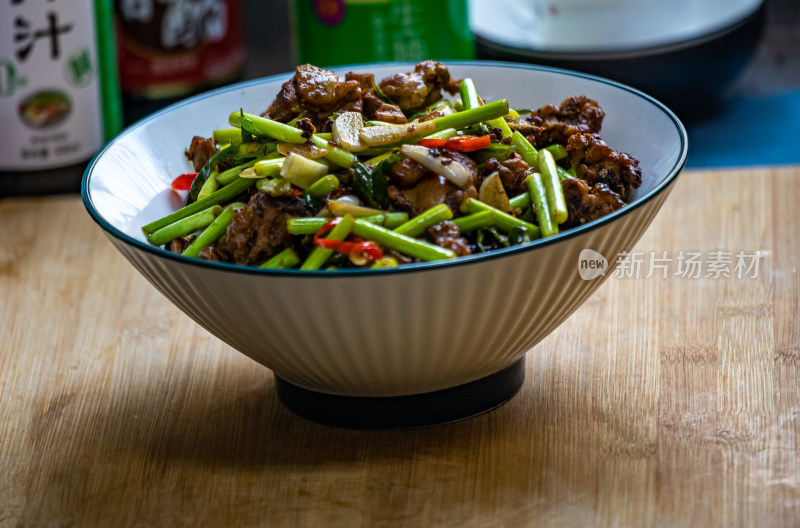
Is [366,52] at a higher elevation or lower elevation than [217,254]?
lower

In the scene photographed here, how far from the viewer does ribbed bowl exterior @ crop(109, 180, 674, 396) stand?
3.97 feet

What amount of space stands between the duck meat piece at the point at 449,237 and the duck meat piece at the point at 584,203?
0.54 feet

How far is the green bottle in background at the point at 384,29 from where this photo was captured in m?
2.60

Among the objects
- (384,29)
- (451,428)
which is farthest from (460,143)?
(384,29)

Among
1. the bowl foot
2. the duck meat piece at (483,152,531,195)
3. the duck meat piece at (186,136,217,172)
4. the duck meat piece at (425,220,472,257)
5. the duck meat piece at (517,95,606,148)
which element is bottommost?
the bowl foot

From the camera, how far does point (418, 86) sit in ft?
5.23

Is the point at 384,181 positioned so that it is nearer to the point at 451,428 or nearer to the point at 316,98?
the point at 316,98

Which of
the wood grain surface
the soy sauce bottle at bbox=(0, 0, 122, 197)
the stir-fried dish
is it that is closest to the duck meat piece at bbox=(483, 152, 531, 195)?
the stir-fried dish

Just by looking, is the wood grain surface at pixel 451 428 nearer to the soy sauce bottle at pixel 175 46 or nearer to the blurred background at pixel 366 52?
the blurred background at pixel 366 52

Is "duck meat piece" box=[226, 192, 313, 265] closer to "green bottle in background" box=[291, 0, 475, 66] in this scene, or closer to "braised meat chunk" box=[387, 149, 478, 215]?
"braised meat chunk" box=[387, 149, 478, 215]

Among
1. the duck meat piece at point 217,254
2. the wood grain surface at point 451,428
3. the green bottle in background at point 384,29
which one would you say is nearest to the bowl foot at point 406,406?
the wood grain surface at point 451,428

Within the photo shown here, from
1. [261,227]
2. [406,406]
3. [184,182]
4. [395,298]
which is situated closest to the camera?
[395,298]

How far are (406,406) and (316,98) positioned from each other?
1.61ft

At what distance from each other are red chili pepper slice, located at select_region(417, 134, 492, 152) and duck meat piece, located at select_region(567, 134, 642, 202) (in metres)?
0.16
